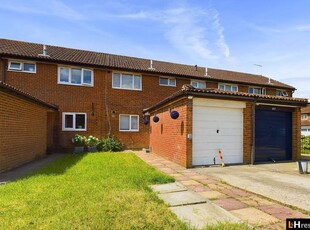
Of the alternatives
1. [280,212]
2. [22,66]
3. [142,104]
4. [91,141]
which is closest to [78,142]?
[91,141]

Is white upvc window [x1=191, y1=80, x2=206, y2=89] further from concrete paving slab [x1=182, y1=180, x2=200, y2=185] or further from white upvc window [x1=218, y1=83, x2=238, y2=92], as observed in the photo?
concrete paving slab [x1=182, y1=180, x2=200, y2=185]

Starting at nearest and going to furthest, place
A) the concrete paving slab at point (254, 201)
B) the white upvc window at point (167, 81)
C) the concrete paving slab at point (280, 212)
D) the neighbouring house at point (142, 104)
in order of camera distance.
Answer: the concrete paving slab at point (280, 212), the concrete paving slab at point (254, 201), the neighbouring house at point (142, 104), the white upvc window at point (167, 81)

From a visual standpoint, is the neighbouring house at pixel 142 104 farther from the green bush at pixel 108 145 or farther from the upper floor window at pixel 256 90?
the green bush at pixel 108 145

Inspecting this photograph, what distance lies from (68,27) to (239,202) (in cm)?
1209

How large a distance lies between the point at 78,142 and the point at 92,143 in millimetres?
946

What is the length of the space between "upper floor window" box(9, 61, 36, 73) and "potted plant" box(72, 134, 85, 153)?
17.7 ft

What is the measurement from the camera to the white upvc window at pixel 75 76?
15875 millimetres

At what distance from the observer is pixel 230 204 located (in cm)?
490

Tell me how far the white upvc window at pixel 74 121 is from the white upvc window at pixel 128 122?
105 inches

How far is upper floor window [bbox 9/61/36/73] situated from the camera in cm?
1486

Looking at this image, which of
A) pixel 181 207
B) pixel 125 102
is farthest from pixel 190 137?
pixel 125 102

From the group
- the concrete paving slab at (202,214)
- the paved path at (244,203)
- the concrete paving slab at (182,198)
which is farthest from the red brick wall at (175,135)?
the concrete paving slab at (202,214)

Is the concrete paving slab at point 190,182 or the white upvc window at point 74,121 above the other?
the white upvc window at point 74,121

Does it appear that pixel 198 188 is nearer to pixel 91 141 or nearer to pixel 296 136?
pixel 296 136
